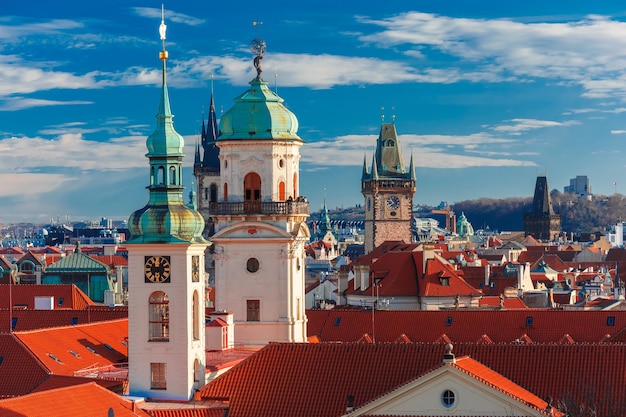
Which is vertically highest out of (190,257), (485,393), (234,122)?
(234,122)

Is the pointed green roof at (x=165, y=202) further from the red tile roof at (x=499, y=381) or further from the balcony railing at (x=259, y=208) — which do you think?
the red tile roof at (x=499, y=381)

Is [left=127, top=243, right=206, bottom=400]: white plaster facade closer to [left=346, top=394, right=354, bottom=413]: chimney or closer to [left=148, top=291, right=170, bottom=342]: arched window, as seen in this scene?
[left=148, top=291, right=170, bottom=342]: arched window

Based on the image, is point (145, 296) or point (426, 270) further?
point (426, 270)

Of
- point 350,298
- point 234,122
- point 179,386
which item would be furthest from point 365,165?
point 179,386

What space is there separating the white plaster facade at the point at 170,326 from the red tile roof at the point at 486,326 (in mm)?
22128

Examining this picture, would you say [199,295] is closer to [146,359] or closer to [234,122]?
[146,359]

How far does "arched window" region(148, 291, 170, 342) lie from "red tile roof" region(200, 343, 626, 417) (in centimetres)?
204

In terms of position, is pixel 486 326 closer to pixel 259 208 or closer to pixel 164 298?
pixel 259 208

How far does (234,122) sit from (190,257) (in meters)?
11.1

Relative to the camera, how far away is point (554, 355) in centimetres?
4656

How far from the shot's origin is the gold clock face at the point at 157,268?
4697 centimetres

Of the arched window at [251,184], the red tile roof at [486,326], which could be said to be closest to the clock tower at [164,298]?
the arched window at [251,184]

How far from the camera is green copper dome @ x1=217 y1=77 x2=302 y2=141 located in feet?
187

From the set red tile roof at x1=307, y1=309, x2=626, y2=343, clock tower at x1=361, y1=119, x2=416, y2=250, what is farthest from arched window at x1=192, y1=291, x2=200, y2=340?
clock tower at x1=361, y1=119, x2=416, y2=250
